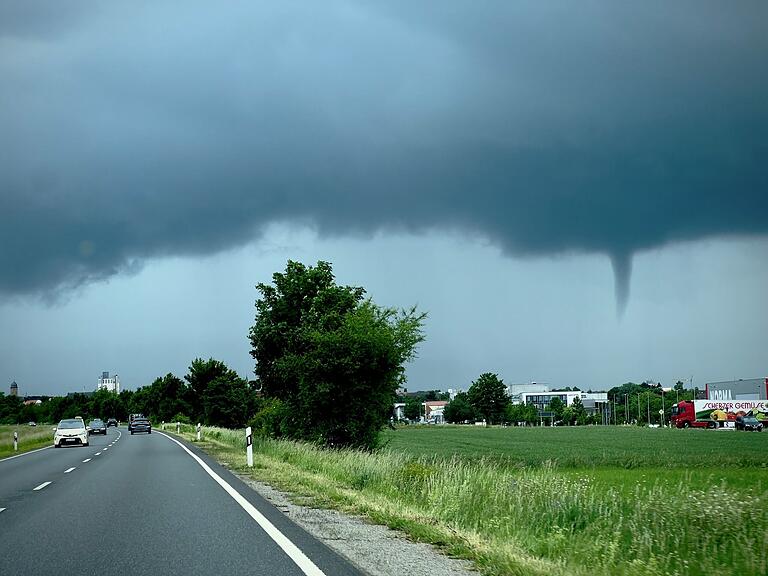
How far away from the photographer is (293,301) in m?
52.9

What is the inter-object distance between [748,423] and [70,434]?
6811 cm

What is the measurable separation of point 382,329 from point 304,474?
A: 45.8ft

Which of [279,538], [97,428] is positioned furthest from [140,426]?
[279,538]

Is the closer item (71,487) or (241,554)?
(241,554)

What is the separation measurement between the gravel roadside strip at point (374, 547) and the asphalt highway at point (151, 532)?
27cm

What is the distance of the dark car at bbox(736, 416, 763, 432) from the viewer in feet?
271

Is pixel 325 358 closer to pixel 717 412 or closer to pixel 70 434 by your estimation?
pixel 70 434

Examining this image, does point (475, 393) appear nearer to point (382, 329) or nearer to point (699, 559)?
point (382, 329)

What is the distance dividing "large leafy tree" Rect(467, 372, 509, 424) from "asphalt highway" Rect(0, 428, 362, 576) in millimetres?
158156

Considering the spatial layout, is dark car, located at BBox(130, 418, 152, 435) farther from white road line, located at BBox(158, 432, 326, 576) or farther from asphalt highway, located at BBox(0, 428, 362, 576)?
white road line, located at BBox(158, 432, 326, 576)

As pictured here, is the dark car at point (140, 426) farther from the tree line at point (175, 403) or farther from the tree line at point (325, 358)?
the tree line at point (325, 358)

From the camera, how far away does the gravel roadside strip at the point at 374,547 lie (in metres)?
8.37

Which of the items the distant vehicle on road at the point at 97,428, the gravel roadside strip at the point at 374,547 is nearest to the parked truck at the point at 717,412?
the distant vehicle on road at the point at 97,428

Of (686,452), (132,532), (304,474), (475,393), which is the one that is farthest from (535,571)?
(475,393)
